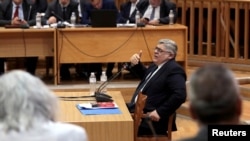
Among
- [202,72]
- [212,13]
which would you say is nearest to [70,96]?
[202,72]

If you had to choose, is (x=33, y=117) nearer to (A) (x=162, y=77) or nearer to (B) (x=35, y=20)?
(A) (x=162, y=77)

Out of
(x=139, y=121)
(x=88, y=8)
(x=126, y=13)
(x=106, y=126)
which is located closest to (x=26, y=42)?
(x=88, y=8)

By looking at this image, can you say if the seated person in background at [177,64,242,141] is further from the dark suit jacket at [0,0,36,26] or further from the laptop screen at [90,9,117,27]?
the dark suit jacket at [0,0,36,26]

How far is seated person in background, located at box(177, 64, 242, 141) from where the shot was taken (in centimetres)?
197

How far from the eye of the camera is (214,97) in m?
1.97

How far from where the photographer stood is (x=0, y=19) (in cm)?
883

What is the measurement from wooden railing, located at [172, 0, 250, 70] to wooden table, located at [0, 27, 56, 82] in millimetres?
2612

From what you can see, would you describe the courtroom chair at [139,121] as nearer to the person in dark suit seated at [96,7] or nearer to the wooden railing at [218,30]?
the person in dark suit seated at [96,7]

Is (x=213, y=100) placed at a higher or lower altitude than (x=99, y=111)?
higher

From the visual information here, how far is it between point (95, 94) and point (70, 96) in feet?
0.83

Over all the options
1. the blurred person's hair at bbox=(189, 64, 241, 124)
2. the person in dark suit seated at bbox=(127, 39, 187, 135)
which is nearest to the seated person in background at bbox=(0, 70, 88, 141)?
the blurred person's hair at bbox=(189, 64, 241, 124)

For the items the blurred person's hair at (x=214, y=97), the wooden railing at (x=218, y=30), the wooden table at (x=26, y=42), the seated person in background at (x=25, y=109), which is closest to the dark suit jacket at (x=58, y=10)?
the wooden table at (x=26, y=42)

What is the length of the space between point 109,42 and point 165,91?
265cm

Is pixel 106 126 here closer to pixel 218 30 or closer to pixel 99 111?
pixel 99 111
